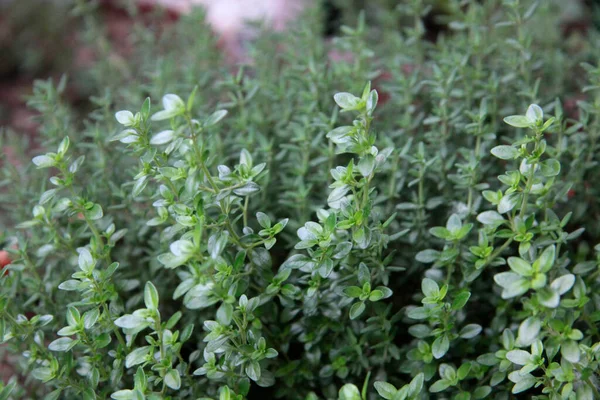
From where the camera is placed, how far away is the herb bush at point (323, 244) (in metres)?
1.26

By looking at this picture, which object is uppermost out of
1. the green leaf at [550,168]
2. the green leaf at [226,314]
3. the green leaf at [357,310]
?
the green leaf at [550,168]

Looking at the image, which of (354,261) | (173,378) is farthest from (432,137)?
(173,378)

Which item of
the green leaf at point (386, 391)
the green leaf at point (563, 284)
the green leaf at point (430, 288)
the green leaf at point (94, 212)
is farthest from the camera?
the green leaf at point (94, 212)

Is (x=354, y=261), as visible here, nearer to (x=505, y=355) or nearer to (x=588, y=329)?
(x=505, y=355)

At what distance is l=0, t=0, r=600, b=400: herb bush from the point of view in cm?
126

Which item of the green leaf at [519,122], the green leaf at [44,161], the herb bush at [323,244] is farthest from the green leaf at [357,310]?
the green leaf at [44,161]

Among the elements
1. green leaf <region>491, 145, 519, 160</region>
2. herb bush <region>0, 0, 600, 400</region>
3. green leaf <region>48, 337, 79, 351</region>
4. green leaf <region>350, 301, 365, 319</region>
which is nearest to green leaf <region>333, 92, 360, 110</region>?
herb bush <region>0, 0, 600, 400</region>

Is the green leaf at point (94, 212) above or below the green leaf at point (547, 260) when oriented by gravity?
below

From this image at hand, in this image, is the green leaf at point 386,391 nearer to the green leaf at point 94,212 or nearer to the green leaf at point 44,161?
the green leaf at point 94,212

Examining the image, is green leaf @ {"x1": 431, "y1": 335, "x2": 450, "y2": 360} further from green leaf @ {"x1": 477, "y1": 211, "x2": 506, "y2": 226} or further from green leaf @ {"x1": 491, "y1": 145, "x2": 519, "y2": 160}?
green leaf @ {"x1": 491, "y1": 145, "x2": 519, "y2": 160}

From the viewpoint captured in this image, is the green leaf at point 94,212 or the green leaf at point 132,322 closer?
the green leaf at point 132,322

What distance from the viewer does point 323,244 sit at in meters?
1.27

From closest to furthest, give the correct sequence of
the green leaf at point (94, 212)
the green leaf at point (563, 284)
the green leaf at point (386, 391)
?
the green leaf at point (563, 284)
the green leaf at point (386, 391)
the green leaf at point (94, 212)

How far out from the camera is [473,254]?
1434mm
